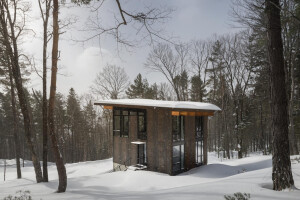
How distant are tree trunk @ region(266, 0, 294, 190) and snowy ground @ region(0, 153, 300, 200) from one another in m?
0.41

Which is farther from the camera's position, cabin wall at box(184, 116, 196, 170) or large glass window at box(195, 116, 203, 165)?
large glass window at box(195, 116, 203, 165)

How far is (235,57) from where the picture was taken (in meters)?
20.6

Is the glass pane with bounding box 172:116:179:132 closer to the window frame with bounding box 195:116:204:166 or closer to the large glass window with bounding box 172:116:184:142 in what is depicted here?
the large glass window with bounding box 172:116:184:142

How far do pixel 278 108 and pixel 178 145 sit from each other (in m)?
10.3

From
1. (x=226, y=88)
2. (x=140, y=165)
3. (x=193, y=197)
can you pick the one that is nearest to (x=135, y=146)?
(x=140, y=165)

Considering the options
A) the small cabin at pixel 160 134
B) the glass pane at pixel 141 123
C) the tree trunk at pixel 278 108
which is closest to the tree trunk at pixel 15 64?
the small cabin at pixel 160 134

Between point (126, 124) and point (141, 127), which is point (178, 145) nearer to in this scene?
point (141, 127)

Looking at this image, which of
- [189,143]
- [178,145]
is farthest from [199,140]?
[178,145]

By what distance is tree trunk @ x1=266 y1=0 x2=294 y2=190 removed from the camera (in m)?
5.09

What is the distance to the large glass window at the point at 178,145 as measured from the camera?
14523mm

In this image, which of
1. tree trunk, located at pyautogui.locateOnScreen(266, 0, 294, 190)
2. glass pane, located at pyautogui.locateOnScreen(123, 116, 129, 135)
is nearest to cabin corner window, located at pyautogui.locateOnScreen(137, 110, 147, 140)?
glass pane, located at pyautogui.locateOnScreen(123, 116, 129, 135)

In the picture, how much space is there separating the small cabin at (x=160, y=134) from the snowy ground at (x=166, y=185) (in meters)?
1.32

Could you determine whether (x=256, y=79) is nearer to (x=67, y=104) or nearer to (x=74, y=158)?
(x=67, y=104)

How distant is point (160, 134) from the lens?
1444 cm
